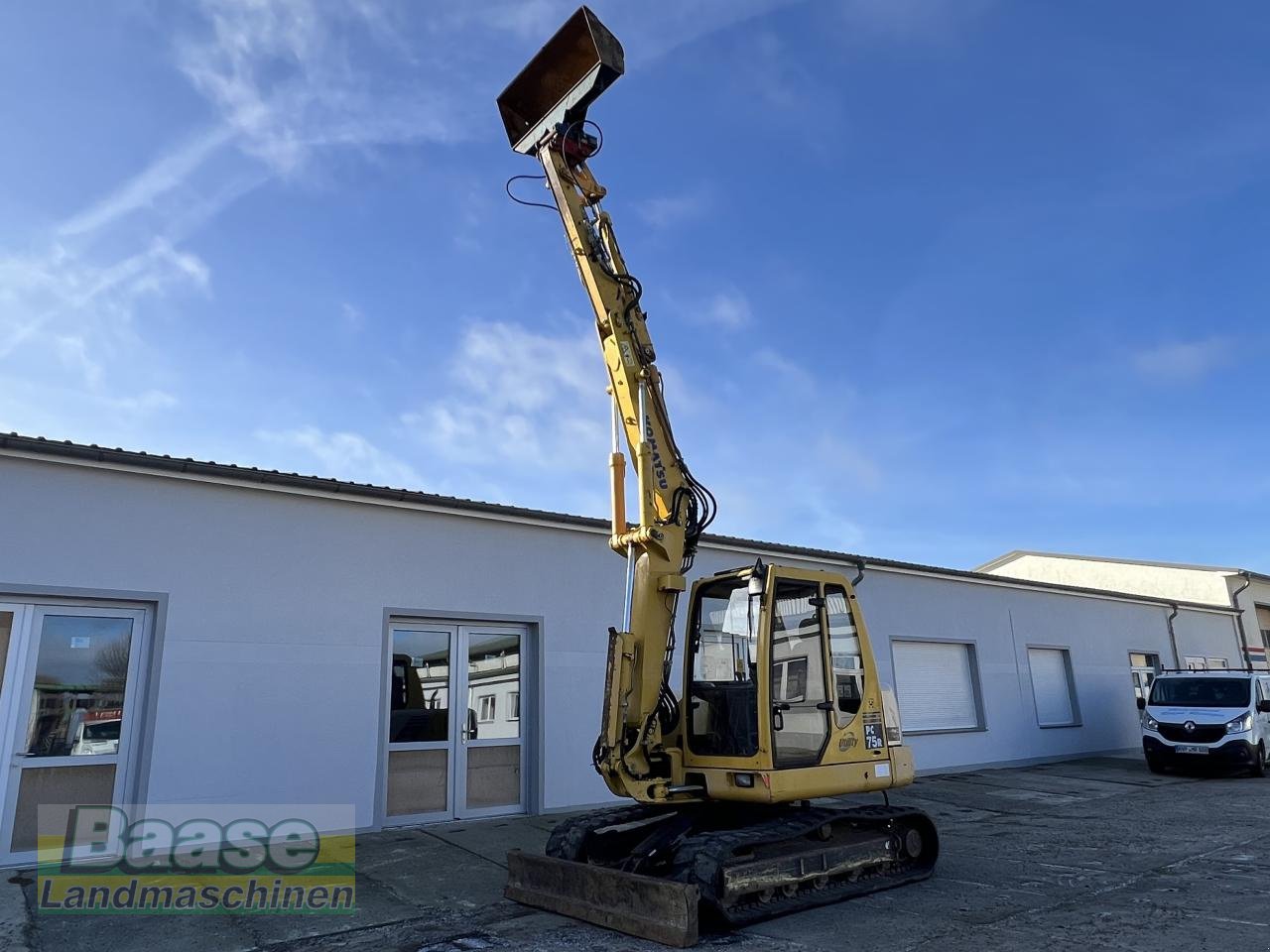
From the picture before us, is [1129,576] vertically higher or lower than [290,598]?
higher

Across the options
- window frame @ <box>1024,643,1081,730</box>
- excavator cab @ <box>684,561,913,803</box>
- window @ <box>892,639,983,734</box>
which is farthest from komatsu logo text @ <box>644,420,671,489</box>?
window frame @ <box>1024,643,1081,730</box>

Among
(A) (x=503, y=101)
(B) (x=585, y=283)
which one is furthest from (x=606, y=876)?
(A) (x=503, y=101)

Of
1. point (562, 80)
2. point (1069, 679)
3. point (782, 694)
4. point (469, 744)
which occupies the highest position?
point (562, 80)

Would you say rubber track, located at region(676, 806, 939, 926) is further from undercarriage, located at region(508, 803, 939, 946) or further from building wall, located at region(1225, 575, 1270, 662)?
building wall, located at region(1225, 575, 1270, 662)

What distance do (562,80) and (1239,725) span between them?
13924 mm

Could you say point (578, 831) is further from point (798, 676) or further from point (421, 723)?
point (421, 723)

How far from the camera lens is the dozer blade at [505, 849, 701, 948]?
480cm

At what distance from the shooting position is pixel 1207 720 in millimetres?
13406

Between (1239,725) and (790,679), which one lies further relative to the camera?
(1239,725)

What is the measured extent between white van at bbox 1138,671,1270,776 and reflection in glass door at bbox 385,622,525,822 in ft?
35.3

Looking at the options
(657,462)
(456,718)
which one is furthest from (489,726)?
(657,462)

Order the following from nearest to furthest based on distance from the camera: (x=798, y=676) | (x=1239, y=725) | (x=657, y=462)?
(x=798, y=676), (x=657, y=462), (x=1239, y=725)

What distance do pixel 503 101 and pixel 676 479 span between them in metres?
3.34

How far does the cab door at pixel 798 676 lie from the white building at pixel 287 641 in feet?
14.6
